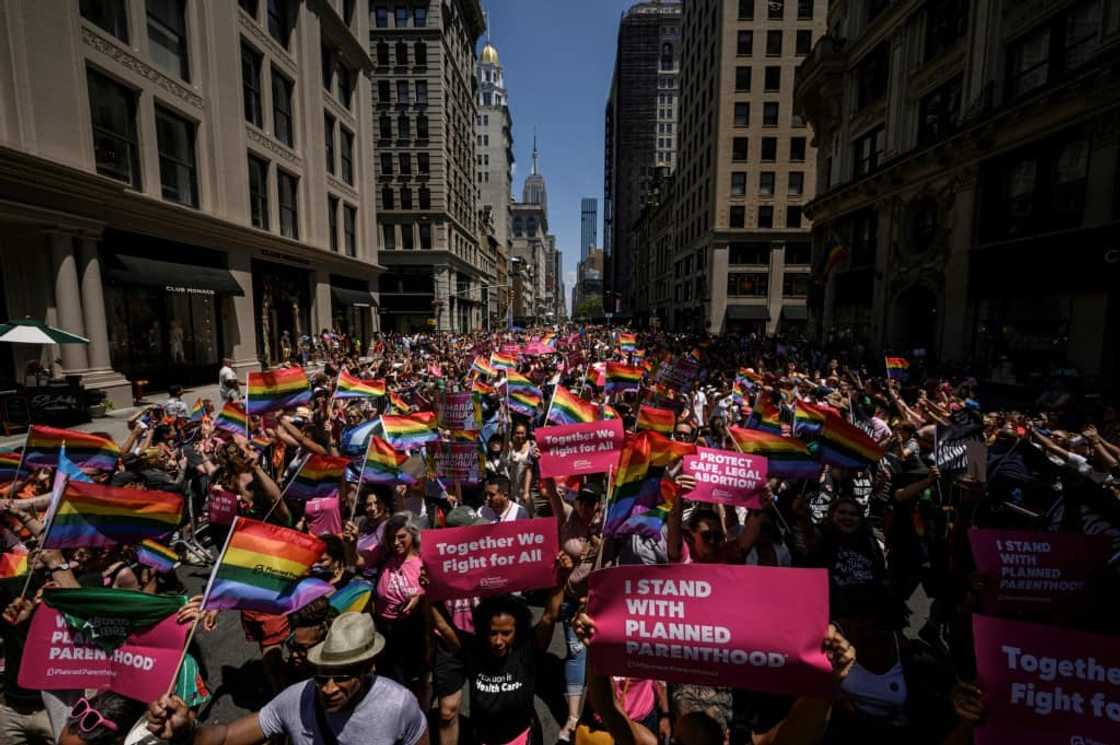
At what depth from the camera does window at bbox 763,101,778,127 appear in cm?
4675

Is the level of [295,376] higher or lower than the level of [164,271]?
lower

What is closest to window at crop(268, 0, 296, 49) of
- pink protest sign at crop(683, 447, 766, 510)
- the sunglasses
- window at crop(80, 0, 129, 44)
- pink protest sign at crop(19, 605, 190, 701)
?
window at crop(80, 0, 129, 44)

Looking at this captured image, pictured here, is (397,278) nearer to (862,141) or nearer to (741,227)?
(741,227)

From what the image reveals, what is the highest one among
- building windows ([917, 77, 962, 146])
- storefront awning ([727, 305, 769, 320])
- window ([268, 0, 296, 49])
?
window ([268, 0, 296, 49])

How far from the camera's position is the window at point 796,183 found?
4769cm

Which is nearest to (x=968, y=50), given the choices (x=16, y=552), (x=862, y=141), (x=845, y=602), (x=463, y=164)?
(x=862, y=141)

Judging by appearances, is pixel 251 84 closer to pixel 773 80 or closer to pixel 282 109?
pixel 282 109

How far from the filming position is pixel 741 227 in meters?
48.6

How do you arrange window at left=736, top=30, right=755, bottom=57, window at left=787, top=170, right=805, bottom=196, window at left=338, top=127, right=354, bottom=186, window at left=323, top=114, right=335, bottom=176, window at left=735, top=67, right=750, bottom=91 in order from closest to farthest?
window at left=323, top=114, right=335, bottom=176 → window at left=338, top=127, right=354, bottom=186 → window at left=736, top=30, right=755, bottom=57 → window at left=735, top=67, right=750, bottom=91 → window at left=787, top=170, right=805, bottom=196

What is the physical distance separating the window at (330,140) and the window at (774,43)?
39672mm

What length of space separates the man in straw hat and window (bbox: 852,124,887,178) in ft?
103

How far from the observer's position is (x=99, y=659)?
304 cm

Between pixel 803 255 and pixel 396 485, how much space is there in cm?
5174

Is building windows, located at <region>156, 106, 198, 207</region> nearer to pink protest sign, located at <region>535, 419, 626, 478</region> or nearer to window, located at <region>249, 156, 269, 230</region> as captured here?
window, located at <region>249, 156, 269, 230</region>
